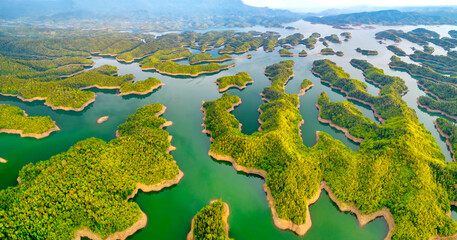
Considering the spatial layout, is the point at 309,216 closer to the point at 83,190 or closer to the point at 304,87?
the point at 83,190

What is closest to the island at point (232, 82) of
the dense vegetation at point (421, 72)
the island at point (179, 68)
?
the island at point (179, 68)

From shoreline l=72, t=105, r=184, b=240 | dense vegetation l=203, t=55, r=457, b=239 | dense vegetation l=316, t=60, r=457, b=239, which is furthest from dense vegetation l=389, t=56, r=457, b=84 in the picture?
shoreline l=72, t=105, r=184, b=240

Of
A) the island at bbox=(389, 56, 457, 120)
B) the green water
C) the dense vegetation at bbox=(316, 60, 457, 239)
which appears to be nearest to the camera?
the dense vegetation at bbox=(316, 60, 457, 239)

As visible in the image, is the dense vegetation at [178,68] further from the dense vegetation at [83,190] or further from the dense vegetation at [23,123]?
the dense vegetation at [83,190]

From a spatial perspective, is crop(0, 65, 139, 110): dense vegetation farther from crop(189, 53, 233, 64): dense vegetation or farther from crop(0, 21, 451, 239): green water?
crop(189, 53, 233, 64): dense vegetation

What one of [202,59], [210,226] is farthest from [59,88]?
[210,226]

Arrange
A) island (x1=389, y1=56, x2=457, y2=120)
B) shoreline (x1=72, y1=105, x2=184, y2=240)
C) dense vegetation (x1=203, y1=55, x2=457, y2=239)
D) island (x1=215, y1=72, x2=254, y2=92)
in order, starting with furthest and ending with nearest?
island (x1=215, y1=72, x2=254, y2=92), island (x1=389, y1=56, x2=457, y2=120), dense vegetation (x1=203, y1=55, x2=457, y2=239), shoreline (x1=72, y1=105, x2=184, y2=240)
